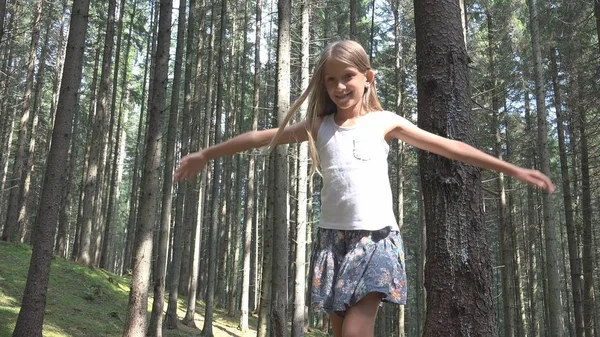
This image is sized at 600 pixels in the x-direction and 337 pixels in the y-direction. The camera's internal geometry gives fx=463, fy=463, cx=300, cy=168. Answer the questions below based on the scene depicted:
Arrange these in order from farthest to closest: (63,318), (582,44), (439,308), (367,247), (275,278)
A: 1. (582,44)
2. (63,318)
3. (275,278)
4. (439,308)
5. (367,247)

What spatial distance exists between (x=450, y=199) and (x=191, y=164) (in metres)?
1.64

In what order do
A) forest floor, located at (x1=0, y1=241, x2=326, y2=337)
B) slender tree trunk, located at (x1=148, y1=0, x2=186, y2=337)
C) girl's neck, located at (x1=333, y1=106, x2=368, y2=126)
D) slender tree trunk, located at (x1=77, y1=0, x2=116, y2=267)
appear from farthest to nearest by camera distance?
slender tree trunk, located at (x1=77, y1=0, x2=116, y2=267) < slender tree trunk, located at (x1=148, y1=0, x2=186, y2=337) < forest floor, located at (x1=0, y1=241, x2=326, y2=337) < girl's neck, located at (x1=333, y1=106, x2=368, y2=126)

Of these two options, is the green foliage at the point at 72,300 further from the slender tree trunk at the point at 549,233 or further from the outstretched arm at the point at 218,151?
the slender tree trunk at the point at 549,233

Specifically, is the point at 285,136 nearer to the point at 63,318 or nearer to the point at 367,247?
the point at 367,247

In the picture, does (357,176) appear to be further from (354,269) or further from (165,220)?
(165,220)

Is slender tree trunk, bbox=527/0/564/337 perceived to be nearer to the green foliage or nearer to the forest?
the forest

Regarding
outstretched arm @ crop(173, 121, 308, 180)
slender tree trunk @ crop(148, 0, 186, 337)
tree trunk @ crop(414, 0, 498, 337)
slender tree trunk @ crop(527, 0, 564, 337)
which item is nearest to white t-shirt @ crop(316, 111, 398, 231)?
outstretched arm @ crop(173, 121, 308, 180)

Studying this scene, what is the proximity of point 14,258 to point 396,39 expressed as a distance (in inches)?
653

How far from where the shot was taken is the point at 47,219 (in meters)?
7.72

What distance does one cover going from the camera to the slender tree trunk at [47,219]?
766 centimetres

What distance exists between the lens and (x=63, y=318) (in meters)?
11.5

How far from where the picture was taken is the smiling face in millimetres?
2236

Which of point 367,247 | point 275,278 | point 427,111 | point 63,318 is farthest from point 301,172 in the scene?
point 367,247

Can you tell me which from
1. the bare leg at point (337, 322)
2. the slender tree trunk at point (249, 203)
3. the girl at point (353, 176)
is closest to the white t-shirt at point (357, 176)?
the girl at point (353, 176)
